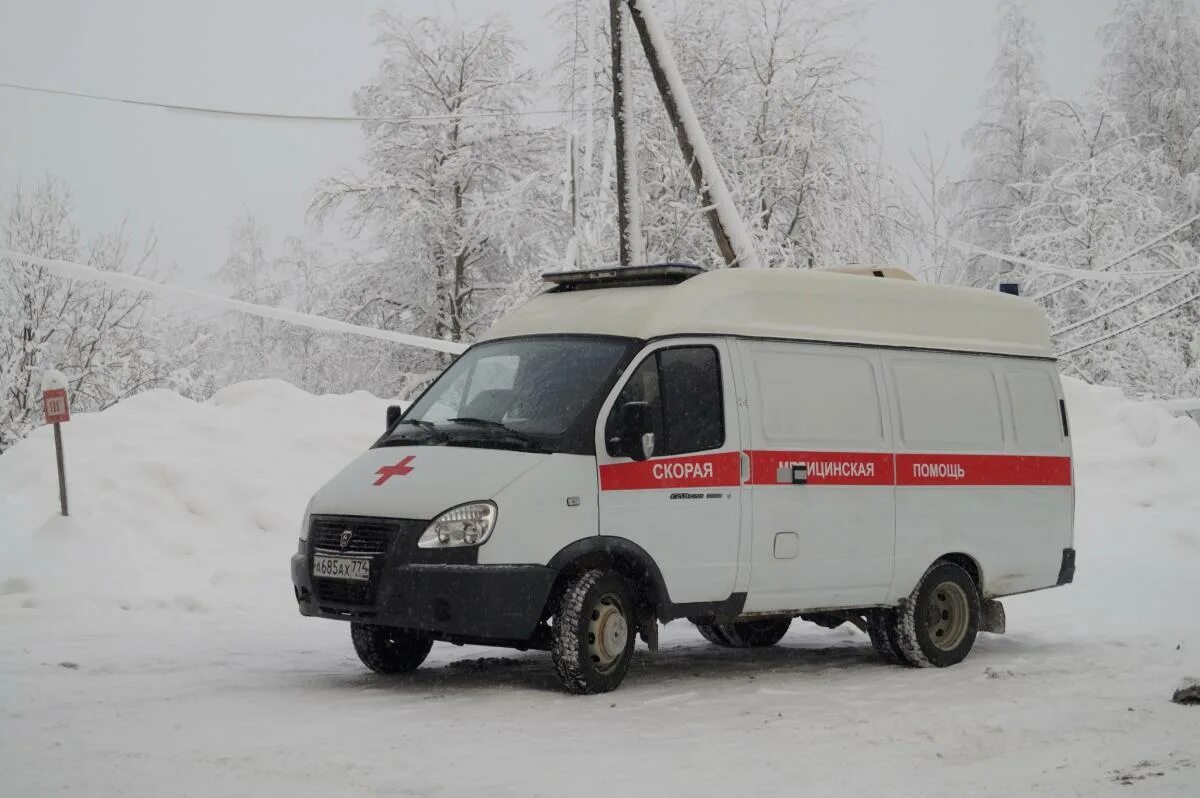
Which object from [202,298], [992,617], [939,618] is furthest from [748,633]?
[202,298]

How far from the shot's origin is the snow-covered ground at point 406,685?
21.6 feet

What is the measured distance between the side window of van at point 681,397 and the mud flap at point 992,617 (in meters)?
3.28

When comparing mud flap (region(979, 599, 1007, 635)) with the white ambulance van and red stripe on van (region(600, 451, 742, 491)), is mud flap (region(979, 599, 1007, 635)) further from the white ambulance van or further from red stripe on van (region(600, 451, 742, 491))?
red stripe on van (region(600, 451, 742, 491))

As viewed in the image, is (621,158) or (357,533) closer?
(357,533)

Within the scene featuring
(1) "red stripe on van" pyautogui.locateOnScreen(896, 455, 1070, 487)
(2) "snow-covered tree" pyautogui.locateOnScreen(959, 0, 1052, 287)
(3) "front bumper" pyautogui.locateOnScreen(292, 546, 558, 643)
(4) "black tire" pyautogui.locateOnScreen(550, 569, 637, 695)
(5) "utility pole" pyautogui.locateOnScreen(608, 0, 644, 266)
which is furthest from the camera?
(2) "snow-covered tree" pyautogui.locateOnScreen(959, 0, 1052, 287)

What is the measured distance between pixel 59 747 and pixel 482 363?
12.8 feet

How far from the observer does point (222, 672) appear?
950 cm

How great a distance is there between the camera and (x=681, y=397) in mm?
9375

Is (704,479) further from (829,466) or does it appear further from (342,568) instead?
(342,568)

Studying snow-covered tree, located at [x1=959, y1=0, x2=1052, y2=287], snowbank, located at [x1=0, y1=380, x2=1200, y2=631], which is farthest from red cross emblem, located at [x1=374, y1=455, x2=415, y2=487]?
snow-covered tree, located at [x1=959, y1=0, x2=1052, y2=287]

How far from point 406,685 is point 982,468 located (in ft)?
14.9

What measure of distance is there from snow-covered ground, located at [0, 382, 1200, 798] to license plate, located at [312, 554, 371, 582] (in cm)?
66

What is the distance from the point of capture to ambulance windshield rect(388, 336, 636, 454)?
29.3 feet

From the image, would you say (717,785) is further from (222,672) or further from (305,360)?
(305,360)
